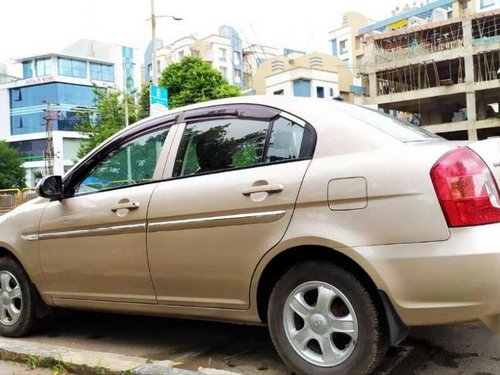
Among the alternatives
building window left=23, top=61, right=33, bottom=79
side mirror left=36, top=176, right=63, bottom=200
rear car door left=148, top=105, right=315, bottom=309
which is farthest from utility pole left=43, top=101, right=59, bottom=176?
rear car door left=148, top=105, right=315, bottom=309

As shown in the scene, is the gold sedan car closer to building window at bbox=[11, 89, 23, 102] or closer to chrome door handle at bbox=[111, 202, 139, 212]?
chrome door handle at bbox=[111, 202, 139, 212]

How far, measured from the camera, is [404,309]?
104 inches

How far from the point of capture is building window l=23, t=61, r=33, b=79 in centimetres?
6925

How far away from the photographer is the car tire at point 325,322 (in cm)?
273

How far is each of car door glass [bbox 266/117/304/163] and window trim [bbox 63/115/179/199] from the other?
77 cm

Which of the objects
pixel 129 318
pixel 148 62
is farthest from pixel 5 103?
pixel 129 318

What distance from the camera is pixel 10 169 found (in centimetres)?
5306

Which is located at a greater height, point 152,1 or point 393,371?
point 152,1

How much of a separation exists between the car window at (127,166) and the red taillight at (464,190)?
1820 millimetres

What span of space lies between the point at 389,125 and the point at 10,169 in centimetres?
5510

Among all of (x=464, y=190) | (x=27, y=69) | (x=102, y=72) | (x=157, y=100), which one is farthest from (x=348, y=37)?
(x=464, y=190)

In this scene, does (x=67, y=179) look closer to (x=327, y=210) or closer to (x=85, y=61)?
(x=327, y=210)

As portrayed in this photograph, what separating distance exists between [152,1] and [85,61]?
5707 centimetres

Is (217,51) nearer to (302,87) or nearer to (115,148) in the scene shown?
(302,87)
